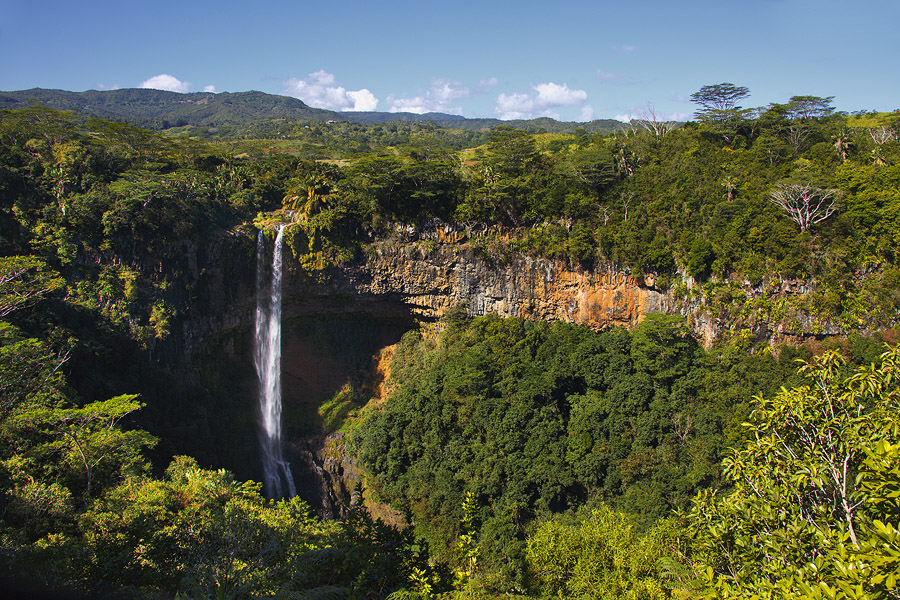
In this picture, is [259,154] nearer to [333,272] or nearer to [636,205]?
[333,272]

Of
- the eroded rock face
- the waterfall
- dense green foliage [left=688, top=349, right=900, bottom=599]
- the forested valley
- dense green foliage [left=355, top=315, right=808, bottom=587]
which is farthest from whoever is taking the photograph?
the eroded rock face

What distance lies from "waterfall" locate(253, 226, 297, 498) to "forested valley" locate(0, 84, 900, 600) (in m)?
0.79

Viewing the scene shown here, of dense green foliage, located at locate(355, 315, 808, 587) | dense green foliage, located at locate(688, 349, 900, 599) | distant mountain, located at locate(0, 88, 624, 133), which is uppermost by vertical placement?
distant mountain, located at locate(0, 88, 624, 133)

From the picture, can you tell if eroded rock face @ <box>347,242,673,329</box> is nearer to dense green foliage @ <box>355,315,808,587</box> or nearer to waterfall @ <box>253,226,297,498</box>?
dense green foliage @ <box>355,315,808,587</box>

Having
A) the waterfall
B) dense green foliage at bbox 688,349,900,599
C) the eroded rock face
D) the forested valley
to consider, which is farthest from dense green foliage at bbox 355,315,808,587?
dense green foliage at bbox 688,349,900,599

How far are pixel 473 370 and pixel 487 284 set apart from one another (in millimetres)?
5296

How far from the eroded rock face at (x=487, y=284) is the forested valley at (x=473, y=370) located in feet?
2.07

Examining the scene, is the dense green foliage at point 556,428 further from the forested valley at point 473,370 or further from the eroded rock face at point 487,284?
the eroded rock face at point 487,284

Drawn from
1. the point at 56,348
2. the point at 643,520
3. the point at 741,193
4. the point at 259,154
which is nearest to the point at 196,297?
the point at 56,348

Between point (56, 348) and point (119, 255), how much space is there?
4826mm

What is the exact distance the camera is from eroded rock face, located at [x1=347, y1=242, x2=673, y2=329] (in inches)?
1001

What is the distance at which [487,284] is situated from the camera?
26875mm

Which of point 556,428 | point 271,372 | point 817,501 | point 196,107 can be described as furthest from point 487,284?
point 196,107

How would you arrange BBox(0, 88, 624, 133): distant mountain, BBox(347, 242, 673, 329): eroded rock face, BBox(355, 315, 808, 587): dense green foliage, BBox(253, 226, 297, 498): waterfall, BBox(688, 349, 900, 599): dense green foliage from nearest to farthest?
BBox(688, 349, 900, 599): dense green foliage → BBox(355, 315, 808, 587): dense green foliage → BBox(253, 226, 297, 498): waterfall → BBox(347, 242, 673, 329): eroded rock face → BBox(0, 88, 624, 133): distant mountain
